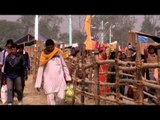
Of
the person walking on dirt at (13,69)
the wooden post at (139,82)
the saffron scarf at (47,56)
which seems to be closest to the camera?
the wooden post at (139,82)

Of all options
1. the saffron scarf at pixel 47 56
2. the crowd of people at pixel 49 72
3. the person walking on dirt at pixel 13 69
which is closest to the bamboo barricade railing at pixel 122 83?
the crowd of people at pixel 49 72

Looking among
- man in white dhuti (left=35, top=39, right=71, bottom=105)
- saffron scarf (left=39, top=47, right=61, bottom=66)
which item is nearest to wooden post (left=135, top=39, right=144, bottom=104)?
man in white dhuti (left=35, top=39, right=71, bottom=105)

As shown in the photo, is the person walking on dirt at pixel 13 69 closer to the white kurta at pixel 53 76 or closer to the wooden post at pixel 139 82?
the white kurta at pixel 53 76

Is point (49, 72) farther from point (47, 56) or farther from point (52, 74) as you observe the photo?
point (47, 56)

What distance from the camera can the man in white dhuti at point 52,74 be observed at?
7.10 meters

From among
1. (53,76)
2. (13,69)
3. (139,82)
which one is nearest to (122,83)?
(139,82)

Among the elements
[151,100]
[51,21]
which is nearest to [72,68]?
[151,100]

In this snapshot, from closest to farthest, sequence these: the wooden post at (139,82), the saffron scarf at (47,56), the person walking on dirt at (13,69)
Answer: the wooden post at (139,82) < the saffron scarf at (47,56) < the person walking on dirt at (13,69)

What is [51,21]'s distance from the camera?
229 feet

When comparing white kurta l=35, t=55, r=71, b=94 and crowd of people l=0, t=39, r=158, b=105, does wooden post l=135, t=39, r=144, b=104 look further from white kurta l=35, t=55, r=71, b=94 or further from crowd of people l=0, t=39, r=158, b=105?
white kurta l=35, t=55, r=71, b=94

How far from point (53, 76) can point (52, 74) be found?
0.04 m

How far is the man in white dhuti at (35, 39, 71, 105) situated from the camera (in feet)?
23.3

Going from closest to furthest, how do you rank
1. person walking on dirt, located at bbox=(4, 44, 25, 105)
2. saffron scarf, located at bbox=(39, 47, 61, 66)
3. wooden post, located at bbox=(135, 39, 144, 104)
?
wooden post, located at bbox=(135, 39, 144, 104), saffron scarf, located at bbox=(39, 47, 61, 66), person walking on dirt, located at bbox=(4, 44, 25, 105)

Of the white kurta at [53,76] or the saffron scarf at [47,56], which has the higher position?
the saffron scarf at [47,56]
